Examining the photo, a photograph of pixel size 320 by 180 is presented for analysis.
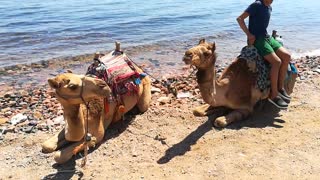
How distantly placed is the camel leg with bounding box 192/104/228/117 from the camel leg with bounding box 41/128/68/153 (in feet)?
6.96

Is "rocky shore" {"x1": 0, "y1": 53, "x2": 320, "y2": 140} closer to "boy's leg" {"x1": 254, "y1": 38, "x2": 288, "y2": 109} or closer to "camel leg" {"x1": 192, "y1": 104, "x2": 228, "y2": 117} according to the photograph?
"camel leg" {"x1": 192, "y1": 104, "x2": 228, "y2": 117}

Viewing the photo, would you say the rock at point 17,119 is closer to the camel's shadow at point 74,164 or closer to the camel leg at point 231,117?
the camel's shadow at point 74,164

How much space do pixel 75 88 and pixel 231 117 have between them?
2678 mm

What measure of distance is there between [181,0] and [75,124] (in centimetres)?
2813

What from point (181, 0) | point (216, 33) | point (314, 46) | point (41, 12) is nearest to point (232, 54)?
point (314, 46)

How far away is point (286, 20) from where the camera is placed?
2048 centimetres

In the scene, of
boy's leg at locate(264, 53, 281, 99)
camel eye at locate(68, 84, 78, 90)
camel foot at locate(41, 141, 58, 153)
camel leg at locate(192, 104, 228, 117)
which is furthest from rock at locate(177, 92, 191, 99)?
camel eye at locate(68, 84, 78, 90)

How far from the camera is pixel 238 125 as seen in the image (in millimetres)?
6641

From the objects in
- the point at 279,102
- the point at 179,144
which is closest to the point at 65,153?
the point at 179,144

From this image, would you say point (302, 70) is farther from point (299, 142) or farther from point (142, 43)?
point (142, 43)

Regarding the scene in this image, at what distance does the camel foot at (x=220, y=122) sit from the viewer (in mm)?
6496

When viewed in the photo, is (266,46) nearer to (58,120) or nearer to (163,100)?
(163,100)

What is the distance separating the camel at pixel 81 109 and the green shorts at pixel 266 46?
1.92 meters

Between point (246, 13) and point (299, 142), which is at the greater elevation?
point (246, 13)
